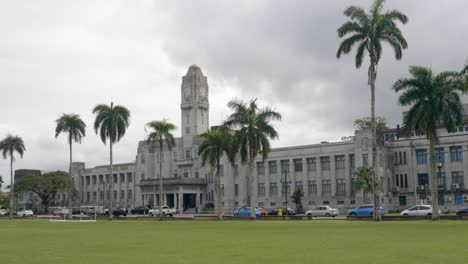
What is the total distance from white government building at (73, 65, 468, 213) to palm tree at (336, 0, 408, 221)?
40.5 metres

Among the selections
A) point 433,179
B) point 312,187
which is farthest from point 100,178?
point 433,179

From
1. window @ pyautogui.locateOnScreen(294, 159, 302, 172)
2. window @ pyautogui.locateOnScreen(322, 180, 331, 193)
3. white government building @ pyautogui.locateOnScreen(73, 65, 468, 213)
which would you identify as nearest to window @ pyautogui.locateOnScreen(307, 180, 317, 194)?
white government building @ pyautogui.locateOnScreen(73, 65, 468, 213)

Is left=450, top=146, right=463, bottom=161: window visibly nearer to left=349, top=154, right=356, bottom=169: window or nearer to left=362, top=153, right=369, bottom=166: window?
left=362, top=153, right=369, bottom=166: window

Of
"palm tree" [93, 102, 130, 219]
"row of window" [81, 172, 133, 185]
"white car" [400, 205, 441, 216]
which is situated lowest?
"white car" [400, 205, 441, 216]

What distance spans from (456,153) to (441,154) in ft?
7.58

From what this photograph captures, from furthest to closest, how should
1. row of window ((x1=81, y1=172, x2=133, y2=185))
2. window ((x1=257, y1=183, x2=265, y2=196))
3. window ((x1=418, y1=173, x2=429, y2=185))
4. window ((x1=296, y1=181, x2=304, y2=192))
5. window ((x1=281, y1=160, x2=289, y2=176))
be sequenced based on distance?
1. row of window ((x1=81, y1=172, x2=133, y2=185))
2. window ((x1=257, y1=183, x2=265, y2=196))
3. window ((x1=281, y1=160, x2=289, y2=176))
4. window ((x1=296, y1=181, x2=304, y2=192))
5. window ((x1=418, y1=173, x2=429, y2=185))

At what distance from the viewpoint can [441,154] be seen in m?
89.2

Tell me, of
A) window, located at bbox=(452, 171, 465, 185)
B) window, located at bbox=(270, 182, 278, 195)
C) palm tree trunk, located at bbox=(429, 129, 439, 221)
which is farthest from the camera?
window, located at bbox=(270, 182, 278, 195)

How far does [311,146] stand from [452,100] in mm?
52600

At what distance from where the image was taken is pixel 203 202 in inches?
4579

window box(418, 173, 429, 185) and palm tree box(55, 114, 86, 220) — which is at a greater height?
palm tree box(55, 114, 86, 220)

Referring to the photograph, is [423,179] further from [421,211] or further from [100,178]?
[100,178]

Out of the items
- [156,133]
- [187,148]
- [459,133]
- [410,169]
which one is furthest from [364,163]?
[187,148]

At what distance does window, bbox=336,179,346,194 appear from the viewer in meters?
96.7
